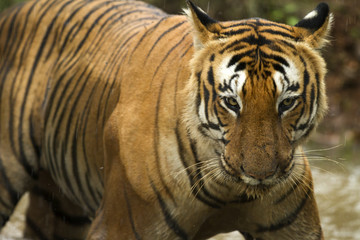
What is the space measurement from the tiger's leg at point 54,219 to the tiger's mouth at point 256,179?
1.96 meters

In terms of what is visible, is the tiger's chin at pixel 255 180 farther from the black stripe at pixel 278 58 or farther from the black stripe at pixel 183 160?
the black stripe at pixel 278 58

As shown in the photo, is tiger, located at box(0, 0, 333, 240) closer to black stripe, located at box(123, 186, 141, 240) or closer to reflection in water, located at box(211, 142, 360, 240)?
black stripe, located at box(123, 186, 141, 240)

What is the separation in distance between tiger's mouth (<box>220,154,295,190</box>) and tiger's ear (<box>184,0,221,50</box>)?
0.43 metres

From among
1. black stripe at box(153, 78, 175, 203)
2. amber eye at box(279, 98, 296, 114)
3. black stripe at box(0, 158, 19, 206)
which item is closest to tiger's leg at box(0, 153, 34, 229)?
black stripe at box(0, 158, 19, 206)

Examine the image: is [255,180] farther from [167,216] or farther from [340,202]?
[340,202]

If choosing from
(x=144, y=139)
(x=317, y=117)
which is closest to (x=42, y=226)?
(x=144, y=139)

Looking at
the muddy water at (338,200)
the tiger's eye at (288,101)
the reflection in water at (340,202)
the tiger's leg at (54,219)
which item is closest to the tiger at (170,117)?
the tiger's eye at (288,101)

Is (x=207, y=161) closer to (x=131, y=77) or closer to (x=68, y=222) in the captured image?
(x=131, y=77)

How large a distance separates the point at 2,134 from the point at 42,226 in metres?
0.72

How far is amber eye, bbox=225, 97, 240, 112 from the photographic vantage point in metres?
2.38

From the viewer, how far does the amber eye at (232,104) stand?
238 centimetres

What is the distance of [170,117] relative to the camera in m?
2.71

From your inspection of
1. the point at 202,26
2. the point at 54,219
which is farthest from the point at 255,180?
the point at 54,219

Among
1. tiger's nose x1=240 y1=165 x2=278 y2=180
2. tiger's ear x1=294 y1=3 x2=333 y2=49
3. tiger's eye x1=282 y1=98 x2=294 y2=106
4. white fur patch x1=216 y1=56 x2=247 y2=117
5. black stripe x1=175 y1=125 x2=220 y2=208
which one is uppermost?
tiger's ear x1=294 y1=3 x2=333 y2=49
